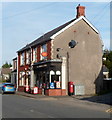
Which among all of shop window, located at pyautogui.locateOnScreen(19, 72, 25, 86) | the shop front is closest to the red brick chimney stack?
the shop front

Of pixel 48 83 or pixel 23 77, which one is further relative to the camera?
pixel 23 77

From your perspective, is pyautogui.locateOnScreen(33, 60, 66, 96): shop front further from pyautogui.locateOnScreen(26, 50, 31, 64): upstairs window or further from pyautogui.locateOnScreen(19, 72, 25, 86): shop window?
pyautogui.locateOnScreen(19, 72, 25, 86): shop window

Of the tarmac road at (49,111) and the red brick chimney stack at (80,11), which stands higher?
the red brick chimney stack at (80,11)

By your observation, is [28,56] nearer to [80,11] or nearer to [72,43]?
[72,43]

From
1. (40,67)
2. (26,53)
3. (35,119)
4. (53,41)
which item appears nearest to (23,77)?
(26,53)

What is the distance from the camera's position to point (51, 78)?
30.3 metres

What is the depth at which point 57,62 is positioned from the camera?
97.5 ft

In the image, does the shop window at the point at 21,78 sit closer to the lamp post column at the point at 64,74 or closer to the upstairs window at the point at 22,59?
the upstairs window at the point at 22,59

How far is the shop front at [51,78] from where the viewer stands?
29.4m

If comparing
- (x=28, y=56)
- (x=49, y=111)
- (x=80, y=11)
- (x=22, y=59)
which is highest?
(x=80, y=11)

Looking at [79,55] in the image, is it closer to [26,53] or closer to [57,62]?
[57,62]

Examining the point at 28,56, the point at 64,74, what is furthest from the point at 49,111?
the point at 28,56

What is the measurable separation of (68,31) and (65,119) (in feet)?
65.6

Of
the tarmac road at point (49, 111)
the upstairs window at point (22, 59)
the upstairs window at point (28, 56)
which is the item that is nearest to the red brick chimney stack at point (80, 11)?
the upstairs window at point (28, 56)
